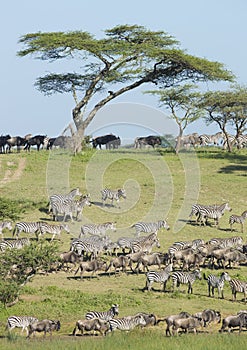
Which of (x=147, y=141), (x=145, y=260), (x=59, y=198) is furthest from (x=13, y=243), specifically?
(x=147, y=141)

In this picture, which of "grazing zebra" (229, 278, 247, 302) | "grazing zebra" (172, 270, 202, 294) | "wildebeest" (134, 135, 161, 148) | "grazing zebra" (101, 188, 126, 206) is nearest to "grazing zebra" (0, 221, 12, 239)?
"grazing zebra" (101, 188, 126, 206)

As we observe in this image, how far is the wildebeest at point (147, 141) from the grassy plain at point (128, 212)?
87.0 inches

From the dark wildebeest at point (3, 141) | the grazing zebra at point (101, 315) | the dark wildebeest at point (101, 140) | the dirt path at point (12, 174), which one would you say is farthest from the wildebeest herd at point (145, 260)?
the dark wildebeest at point (101, 140)

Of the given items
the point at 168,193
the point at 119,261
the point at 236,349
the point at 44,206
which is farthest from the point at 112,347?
the point at 168,193

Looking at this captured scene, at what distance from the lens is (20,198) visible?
31.9m

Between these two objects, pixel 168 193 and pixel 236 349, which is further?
pixel 168 193

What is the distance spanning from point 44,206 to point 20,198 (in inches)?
76.2

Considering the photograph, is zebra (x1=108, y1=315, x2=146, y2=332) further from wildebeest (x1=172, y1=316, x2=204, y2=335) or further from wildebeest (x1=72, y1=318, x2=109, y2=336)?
wildebeest (x1=172, y1=316, x2=204, y2=335)

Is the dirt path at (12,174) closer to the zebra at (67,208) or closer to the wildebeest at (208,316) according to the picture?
the zebra at (67,208)

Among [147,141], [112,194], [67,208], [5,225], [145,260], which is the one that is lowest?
[145,260]

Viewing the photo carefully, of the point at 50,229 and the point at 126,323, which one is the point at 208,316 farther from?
the point at 50,229

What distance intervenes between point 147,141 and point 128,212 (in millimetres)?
19460

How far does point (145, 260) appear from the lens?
22328 mm

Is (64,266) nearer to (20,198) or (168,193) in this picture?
(20,198)
